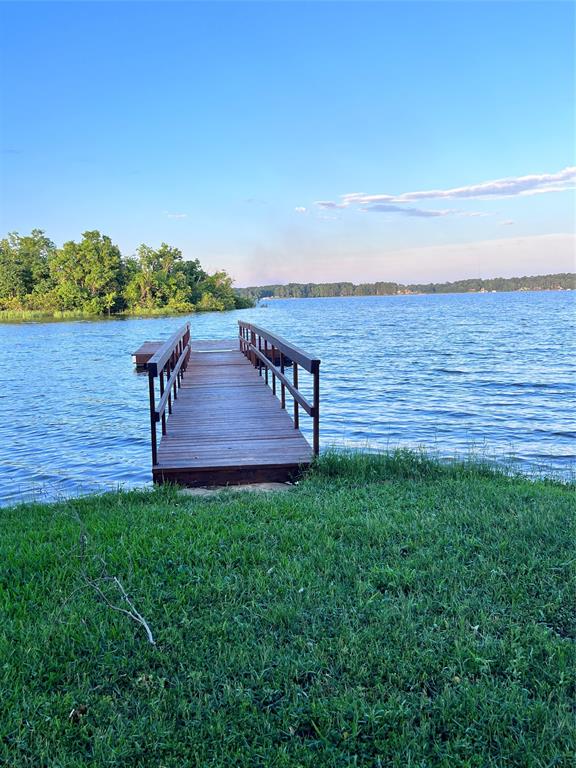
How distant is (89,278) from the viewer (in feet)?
225

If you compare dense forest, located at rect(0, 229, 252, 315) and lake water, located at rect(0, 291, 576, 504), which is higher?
dense forest, located at rect(0, 229, 252, 315)

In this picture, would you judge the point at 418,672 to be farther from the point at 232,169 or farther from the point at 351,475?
the point at 232,169

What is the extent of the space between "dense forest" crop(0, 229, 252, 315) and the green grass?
6900 cm

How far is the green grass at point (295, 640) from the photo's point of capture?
211 centimetres

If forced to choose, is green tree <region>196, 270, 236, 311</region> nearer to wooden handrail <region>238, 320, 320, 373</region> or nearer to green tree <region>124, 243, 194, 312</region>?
green tree <region>124, 243, 194, 312</region>

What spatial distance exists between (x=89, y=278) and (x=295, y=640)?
71631 mm

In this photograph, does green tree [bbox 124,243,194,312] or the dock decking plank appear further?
green tree [bbox 124,243,194,312]

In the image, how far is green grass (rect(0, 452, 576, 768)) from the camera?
211 cm

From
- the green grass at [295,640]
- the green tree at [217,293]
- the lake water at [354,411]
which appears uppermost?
the green tree at [217,293]

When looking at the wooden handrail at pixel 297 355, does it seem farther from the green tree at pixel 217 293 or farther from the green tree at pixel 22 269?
the green tree at pixel 217 293

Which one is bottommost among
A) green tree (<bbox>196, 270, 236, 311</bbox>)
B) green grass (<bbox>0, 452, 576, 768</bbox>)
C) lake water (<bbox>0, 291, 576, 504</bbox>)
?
lake water (<bbox>0, 291, 576, 504</bbox>)

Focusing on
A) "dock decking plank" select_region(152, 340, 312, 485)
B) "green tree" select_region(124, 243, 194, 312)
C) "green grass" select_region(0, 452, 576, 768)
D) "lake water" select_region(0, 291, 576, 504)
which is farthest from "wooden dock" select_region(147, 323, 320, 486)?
"green tree" select_region(124, 243, 194, 312)

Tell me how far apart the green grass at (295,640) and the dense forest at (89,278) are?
226ft

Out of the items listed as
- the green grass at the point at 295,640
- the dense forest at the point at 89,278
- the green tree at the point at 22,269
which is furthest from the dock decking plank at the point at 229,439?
the green tree at the point at 22,269
